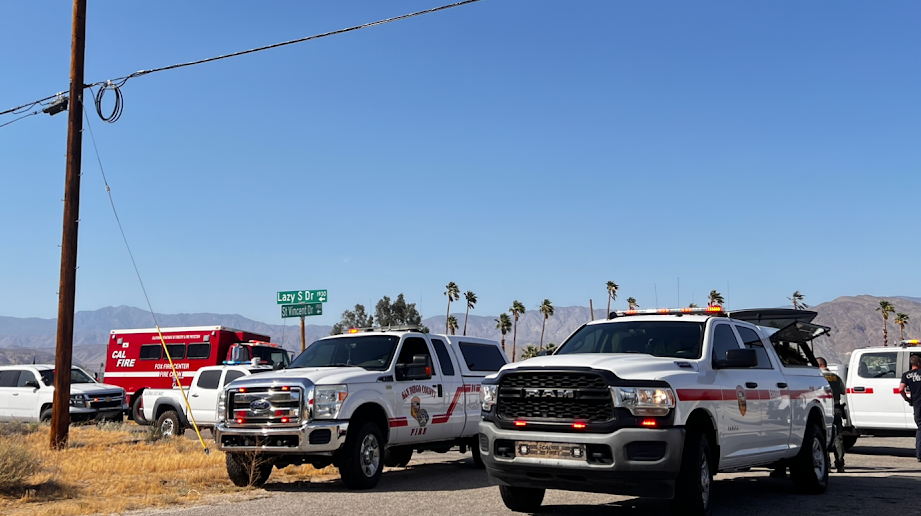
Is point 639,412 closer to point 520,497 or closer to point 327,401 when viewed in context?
point 520,497

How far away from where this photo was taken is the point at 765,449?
9.66m

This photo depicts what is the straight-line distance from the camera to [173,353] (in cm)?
2711

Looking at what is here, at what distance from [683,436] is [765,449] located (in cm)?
232

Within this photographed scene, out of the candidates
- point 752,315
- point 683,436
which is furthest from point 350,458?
point 752,315

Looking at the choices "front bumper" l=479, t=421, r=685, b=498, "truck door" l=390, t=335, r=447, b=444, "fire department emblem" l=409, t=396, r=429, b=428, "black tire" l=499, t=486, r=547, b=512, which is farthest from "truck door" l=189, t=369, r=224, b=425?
"front bumper" l=479, t=421, r=685, b=498

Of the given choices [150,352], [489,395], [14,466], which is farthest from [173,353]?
[489,395]

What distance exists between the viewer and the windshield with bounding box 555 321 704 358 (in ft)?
30.1

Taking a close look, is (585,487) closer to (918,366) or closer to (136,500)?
(136,500)

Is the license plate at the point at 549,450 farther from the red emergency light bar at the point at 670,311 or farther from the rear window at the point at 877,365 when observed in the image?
the rear window at the point at 877,365

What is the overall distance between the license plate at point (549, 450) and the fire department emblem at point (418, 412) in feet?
14.5

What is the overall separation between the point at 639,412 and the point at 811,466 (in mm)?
4057

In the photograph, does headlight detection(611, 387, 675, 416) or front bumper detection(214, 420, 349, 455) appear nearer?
headlight detection(611, 387, 675, 416)

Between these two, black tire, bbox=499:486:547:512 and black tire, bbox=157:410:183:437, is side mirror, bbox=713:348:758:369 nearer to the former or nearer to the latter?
black tire, bbox=499:486:547:512

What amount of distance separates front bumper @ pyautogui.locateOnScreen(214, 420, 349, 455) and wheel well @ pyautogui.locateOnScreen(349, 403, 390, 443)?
1.26 feet
